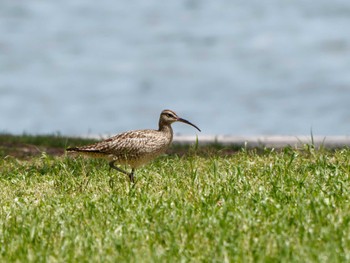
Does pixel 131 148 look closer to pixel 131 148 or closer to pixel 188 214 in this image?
pixel 131 148

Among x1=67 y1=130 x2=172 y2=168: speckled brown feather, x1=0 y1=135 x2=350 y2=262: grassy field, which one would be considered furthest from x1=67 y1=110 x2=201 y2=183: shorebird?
x1=0 y1=135 x2=350 y2=262: grassy field

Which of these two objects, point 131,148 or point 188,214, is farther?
point 131,148

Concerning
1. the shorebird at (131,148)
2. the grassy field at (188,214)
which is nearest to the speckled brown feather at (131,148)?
the shorebird at (131,148)

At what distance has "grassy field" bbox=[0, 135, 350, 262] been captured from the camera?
24.4 ft

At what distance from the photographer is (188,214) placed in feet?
27.7

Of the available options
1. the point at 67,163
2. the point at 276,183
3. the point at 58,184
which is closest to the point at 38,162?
the point at 67,163

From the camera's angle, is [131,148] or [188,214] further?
[131,148]

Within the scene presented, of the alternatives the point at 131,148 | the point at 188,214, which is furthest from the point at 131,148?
the point at 188,214

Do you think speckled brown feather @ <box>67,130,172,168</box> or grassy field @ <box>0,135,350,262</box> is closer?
grassy field @ <box>0,135,350,262</box>

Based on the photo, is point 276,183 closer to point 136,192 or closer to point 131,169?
point 136,192

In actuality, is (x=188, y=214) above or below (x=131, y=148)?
below

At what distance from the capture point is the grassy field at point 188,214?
743cm

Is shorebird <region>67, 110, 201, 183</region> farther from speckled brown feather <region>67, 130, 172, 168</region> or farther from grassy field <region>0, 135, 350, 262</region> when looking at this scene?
grassy field <region>0, 135, 350, 262</region>

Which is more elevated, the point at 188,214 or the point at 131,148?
→ the point at 131,148
